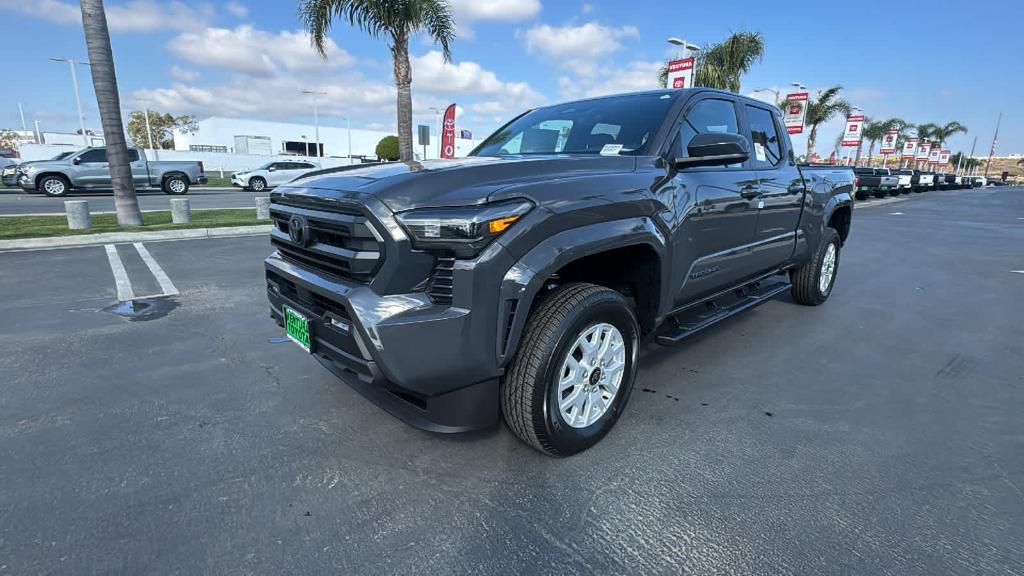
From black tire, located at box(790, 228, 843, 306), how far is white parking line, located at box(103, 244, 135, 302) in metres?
6.60

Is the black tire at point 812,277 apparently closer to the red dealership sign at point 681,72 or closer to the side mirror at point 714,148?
the side mirror at point 714,148

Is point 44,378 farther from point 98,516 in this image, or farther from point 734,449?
point 734,449

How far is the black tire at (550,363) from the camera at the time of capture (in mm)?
2326

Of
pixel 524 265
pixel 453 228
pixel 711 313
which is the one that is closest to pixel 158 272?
pixel 453 228

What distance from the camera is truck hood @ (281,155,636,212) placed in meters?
2.13

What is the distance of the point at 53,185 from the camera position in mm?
17344

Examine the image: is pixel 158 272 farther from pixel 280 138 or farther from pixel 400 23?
pixel 280 138

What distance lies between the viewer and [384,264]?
211cm

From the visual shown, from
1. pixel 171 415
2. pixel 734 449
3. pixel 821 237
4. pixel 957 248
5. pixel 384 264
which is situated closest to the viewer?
pixel 384 264

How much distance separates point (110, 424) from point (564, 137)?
3.10m

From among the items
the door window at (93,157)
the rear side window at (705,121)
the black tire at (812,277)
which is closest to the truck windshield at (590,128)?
the rear side window at (705,121)

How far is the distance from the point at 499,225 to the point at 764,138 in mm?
3178

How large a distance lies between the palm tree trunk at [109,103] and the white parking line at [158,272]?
6.52 ft

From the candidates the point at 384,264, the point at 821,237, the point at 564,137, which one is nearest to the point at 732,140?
the point at 564,137
